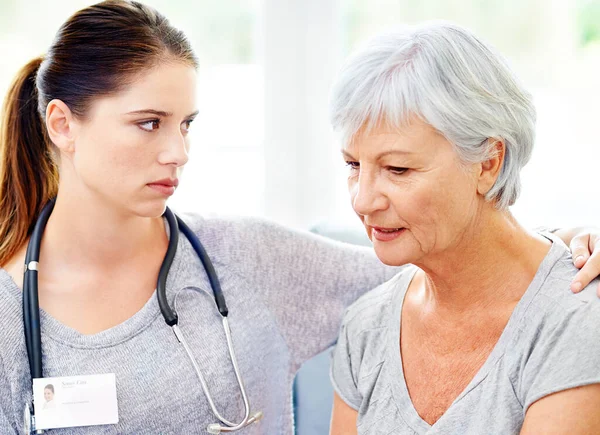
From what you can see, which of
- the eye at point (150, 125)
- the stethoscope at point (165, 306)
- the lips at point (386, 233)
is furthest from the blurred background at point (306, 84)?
the lips at point (386, 233)

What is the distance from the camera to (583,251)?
138 centimetres

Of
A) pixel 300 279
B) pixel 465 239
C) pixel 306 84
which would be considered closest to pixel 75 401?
pixel 300 279

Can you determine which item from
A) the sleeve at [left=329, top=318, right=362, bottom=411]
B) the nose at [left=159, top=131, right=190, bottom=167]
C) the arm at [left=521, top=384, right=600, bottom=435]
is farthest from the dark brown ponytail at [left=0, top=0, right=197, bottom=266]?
the arm at [left=521, top=384, right=600, bottom=435]

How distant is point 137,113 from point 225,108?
4.08ft

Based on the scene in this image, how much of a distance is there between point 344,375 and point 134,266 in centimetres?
57

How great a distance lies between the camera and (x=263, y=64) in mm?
2750

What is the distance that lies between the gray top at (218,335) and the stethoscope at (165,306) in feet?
0.09

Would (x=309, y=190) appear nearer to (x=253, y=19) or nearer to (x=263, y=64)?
(x=263, y=64)

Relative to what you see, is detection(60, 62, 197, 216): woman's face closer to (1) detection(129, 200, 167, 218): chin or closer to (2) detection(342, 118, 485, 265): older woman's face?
(1) detection(129, 200, 167, 218): chin

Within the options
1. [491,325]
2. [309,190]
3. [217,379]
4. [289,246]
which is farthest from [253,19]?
[491,325]

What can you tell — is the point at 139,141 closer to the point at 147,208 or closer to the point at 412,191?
the point at 147,208

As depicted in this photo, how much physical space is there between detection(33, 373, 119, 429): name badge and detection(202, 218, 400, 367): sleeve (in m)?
0.44

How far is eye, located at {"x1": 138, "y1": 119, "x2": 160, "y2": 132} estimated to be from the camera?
1611 millimetres

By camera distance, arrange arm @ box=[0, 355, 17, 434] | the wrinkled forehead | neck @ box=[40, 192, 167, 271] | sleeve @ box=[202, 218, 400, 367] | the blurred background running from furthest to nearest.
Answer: the blurred background, sleeve @ box=[202, 218, 400, 367], neck @ box=[40, 192, 167, 271], arm @ box=[0, 355, 17, 434], the wrinkled forehead
